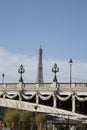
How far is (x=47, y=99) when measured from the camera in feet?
294

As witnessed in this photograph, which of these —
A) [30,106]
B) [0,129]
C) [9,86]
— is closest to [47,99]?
[9,86]

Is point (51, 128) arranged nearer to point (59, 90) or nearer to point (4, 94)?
point (59, 90)

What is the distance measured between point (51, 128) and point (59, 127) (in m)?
1.22

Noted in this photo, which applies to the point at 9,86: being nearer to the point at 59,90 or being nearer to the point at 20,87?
the point at 20,87

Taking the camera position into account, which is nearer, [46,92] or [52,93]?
[52,93]

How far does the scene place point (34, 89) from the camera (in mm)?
90562

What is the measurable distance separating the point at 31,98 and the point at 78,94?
35.7 feet

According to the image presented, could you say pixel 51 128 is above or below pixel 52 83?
below

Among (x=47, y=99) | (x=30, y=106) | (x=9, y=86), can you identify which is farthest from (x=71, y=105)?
(x=30, y=106)

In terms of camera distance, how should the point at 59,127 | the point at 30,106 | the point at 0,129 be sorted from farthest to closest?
1. the point at 30,106
2. the point at 59,127
3. the point at 0,129

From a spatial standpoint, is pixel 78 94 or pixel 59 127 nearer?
pixel 59 127

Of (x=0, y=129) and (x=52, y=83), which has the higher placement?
(x=52, y=83)

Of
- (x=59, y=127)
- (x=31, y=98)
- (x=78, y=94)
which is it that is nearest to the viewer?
(x=59, y=127)

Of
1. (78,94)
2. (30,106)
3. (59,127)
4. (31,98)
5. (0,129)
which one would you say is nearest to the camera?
(0,129)
